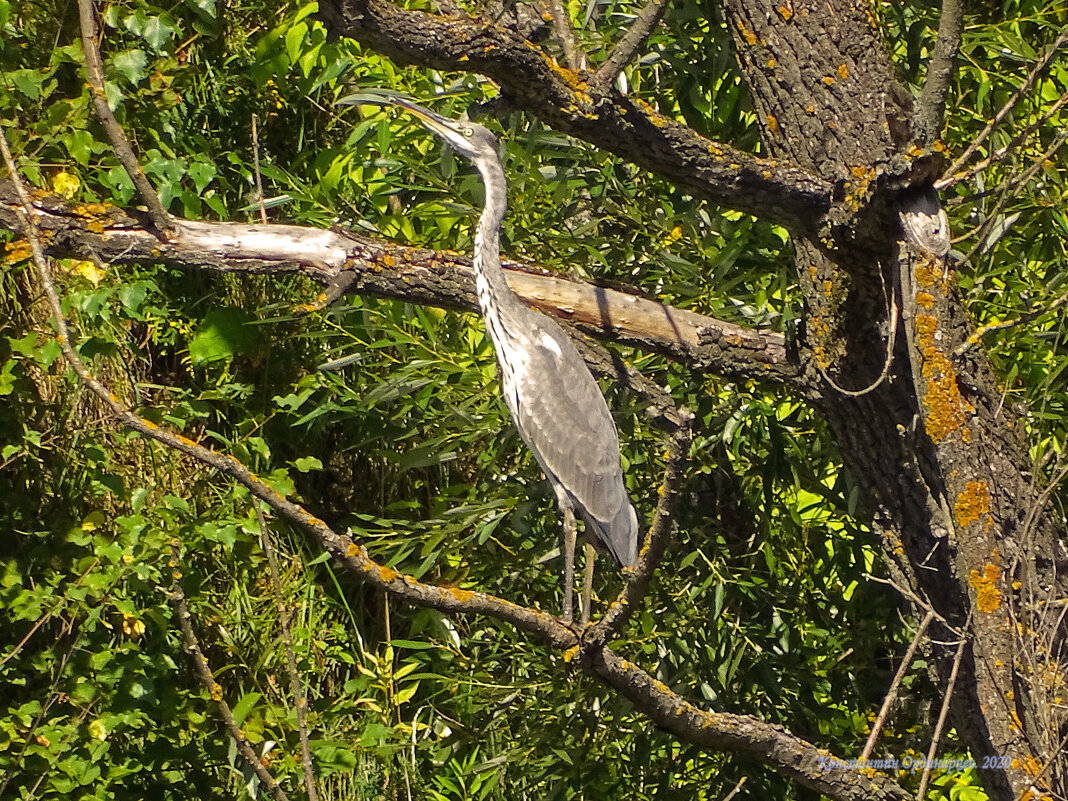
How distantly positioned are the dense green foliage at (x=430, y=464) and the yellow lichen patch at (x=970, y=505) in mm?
491

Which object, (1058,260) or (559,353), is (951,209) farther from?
(559,353)

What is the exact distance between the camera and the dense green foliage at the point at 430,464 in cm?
254

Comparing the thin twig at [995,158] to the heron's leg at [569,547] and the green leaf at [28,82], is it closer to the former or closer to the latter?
the heron's leg at [569,547]

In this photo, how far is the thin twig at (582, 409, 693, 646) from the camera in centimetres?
146

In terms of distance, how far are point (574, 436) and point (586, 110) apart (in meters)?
0.90

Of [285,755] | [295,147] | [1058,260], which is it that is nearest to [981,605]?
[1058,260]

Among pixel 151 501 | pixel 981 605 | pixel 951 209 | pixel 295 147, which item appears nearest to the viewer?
pixel 981 605

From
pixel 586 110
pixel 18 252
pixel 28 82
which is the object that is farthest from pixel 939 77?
pixel 28 82

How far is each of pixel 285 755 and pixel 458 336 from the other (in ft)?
3.87

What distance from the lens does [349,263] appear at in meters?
2.10

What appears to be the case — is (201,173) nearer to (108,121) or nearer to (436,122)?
(436,122)

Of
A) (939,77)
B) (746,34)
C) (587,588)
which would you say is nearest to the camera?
(939,77)

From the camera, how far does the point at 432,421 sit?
9.74ft

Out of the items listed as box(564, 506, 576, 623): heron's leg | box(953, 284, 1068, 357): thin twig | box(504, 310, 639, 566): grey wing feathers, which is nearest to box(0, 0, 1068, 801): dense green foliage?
box(504, 310, 639, 566): grey wing feathers
